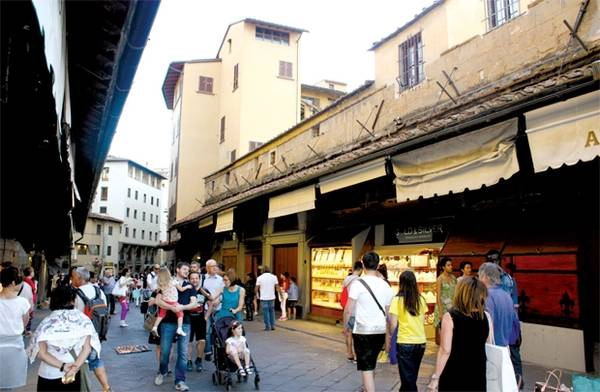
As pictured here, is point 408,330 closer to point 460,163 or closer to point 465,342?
point 465,342

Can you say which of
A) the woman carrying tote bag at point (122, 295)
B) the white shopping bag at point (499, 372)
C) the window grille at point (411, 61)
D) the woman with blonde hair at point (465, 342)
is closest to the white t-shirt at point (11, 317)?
the woman with blonde hair at point (465, 342)

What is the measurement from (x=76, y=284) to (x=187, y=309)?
146 centimetres

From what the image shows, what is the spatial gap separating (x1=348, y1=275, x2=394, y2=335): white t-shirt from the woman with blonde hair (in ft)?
3.60

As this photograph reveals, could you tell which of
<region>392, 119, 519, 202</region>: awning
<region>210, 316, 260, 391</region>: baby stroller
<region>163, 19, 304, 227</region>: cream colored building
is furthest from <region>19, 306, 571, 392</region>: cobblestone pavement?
<region>163, 19, 304, 227</region>: cream colored building

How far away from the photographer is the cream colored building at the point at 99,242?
52.1m

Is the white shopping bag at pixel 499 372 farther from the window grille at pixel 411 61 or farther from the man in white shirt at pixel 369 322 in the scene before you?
the window grille at pixel 411 61

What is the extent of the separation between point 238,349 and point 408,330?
254 cm

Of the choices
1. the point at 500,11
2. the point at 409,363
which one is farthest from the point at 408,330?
the point at 500,11

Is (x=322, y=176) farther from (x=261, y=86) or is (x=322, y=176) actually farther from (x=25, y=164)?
(x=261, y=86)

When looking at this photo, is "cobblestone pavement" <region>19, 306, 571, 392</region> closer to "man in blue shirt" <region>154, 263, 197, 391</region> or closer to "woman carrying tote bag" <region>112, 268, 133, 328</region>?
"man in blue shirt" <region>154, 263, 197, 391</region>

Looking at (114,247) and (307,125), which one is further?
(114,247)

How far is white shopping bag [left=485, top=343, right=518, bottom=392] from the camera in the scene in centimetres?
372

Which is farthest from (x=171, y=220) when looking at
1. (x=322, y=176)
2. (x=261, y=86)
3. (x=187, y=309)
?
(x=187, y=309)

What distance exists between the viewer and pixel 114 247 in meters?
56.7
